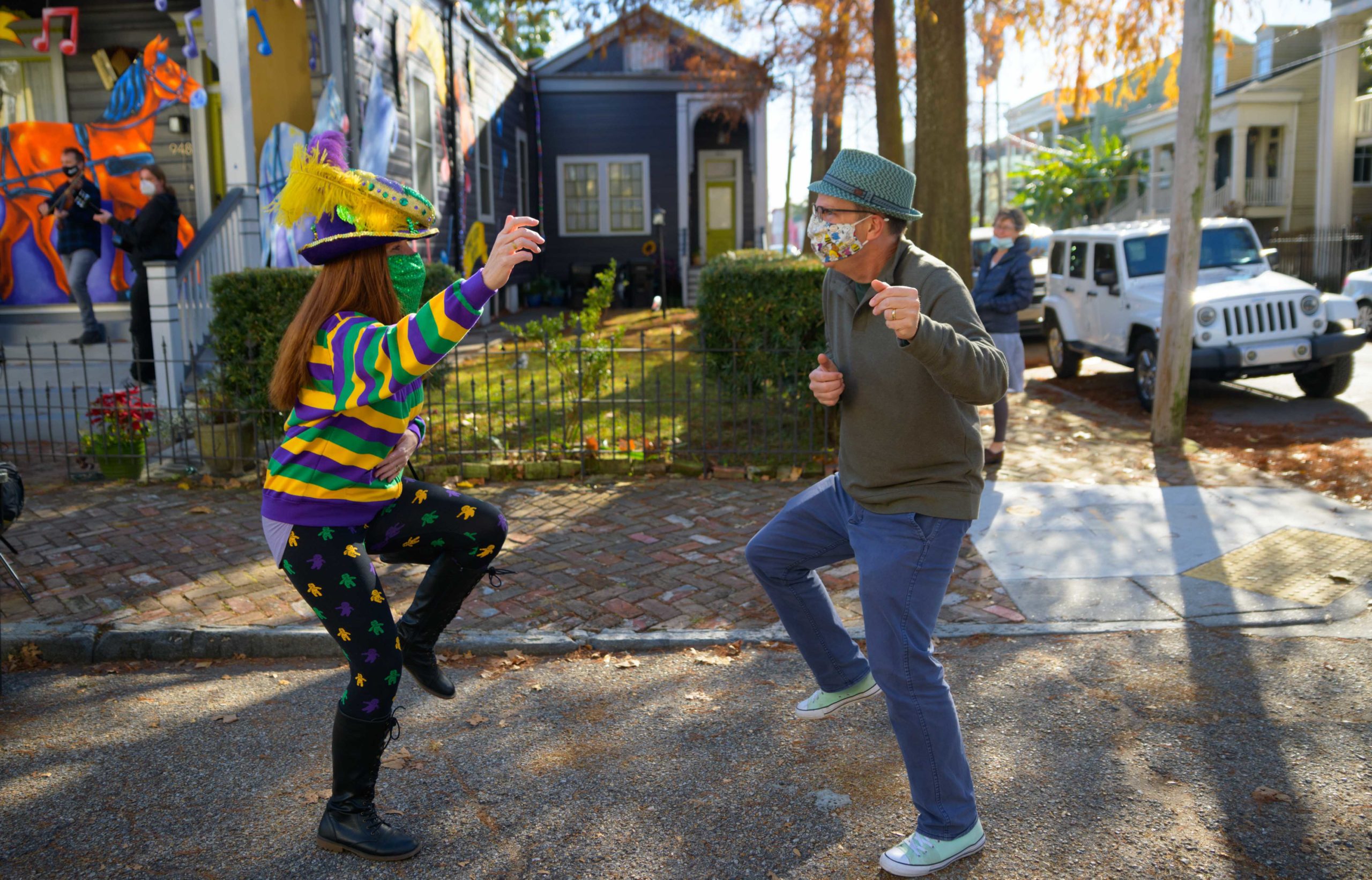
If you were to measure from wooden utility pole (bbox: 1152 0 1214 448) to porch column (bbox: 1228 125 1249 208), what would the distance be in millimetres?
27115

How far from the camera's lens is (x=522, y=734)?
3848mm

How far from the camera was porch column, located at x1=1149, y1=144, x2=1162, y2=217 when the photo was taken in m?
37.0

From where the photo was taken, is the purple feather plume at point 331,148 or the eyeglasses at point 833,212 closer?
the eyeglasses at point 833,212

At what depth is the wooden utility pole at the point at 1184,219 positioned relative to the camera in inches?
315

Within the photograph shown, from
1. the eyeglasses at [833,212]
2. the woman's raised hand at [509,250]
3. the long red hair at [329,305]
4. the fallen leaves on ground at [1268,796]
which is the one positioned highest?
the eyeglasses at [833,212]

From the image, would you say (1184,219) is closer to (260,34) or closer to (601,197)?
(260,34)

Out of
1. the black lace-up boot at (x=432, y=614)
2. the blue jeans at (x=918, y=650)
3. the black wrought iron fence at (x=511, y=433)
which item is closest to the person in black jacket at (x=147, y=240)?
the black wrought iron fence at (x=511, y=433)

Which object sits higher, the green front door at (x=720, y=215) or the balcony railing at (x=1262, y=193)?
the balcony railing at (x=1262, y=193)

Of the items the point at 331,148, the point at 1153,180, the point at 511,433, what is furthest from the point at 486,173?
the point at 1153,180

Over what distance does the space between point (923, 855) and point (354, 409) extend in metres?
2.05

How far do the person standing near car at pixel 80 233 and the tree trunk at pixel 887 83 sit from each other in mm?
8337

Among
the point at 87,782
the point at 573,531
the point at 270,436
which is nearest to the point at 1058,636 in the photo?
the point at 573,531

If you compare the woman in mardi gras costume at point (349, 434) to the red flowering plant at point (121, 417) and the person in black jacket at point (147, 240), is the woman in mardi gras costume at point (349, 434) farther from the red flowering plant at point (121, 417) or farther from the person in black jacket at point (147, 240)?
the person in black jacket at point (147, 240)

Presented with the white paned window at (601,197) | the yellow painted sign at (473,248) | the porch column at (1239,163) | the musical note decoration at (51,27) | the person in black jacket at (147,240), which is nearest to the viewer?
the person in black jacket at (147,240)
